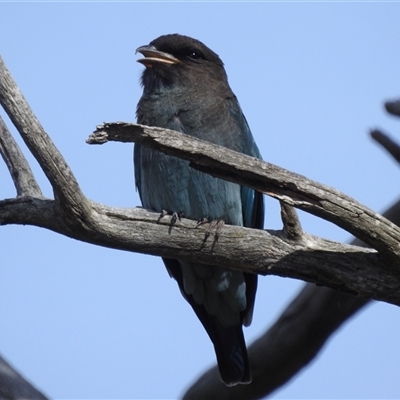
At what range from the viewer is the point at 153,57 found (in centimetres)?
676

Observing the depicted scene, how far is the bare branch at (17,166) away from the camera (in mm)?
4893

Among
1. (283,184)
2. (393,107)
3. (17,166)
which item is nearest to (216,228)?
(283,184)

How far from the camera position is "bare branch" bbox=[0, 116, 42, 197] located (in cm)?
489

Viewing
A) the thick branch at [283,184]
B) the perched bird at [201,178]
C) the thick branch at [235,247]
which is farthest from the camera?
the perched bird at [201,178]

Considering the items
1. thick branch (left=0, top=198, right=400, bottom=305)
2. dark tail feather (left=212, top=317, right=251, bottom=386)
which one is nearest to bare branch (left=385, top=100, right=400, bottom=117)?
thick branch (left=0, top=198, right=400, bottom=305)

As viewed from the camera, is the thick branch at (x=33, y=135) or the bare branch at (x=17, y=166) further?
the bare branch at (x=17, y=166)

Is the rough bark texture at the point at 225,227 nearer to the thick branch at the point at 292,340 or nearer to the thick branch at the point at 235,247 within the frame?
the thick branch at the point at 235,247

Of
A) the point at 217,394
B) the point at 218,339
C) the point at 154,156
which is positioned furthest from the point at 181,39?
the point at 217,394

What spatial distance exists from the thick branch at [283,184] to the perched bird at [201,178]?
1.64 metres

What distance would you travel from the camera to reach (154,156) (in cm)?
629

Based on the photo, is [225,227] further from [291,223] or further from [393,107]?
[393,107]

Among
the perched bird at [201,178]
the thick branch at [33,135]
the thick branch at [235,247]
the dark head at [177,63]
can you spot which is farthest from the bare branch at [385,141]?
the thick branch at [33,135]

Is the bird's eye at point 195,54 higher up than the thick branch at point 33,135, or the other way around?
the bird's eye at point 195,54

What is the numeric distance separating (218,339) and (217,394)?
1.45 ft
